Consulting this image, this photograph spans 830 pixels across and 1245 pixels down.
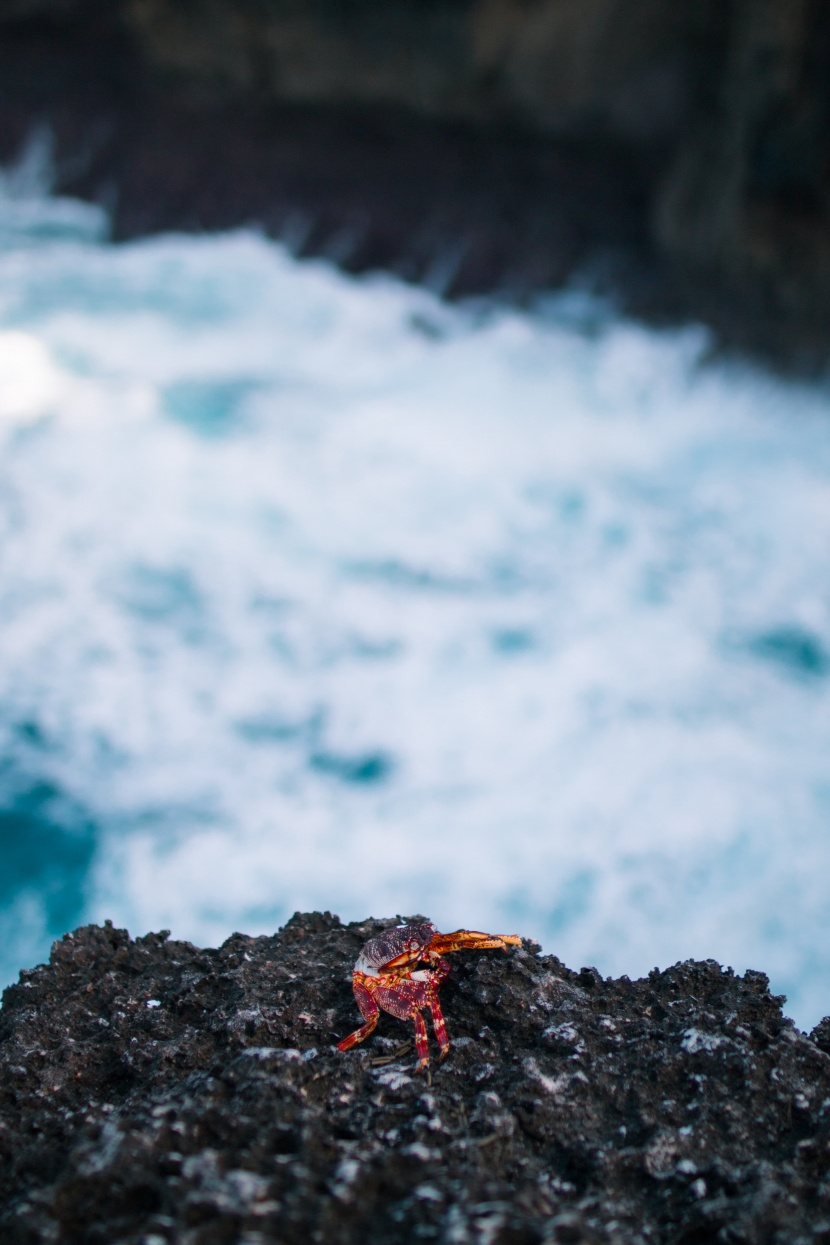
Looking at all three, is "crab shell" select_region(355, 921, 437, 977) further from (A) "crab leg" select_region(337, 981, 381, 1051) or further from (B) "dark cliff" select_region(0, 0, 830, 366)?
(B) "dark cliff" select_region(0, 0, 830, 366)

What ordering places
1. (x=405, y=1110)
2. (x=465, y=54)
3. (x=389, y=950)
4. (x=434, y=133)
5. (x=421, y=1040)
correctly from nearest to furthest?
(x=405, y=1110) → (x=421, y=1040) → (x=389, y=950) → (x=465, y=54) → (x=434, y=133)

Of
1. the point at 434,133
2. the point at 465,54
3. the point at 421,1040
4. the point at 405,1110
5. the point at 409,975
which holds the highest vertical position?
the point at 434,133

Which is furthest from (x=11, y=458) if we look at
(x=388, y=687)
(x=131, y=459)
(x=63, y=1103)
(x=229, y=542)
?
(x=63, y=1103)

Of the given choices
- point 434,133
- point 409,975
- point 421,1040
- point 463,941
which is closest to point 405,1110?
point 421,1040

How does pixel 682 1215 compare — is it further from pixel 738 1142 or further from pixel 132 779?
pixel 132 779

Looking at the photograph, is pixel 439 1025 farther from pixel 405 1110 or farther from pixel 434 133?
pixel 434 133

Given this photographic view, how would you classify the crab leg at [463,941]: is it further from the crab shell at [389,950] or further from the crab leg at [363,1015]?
the crab leg at [363,1015]
